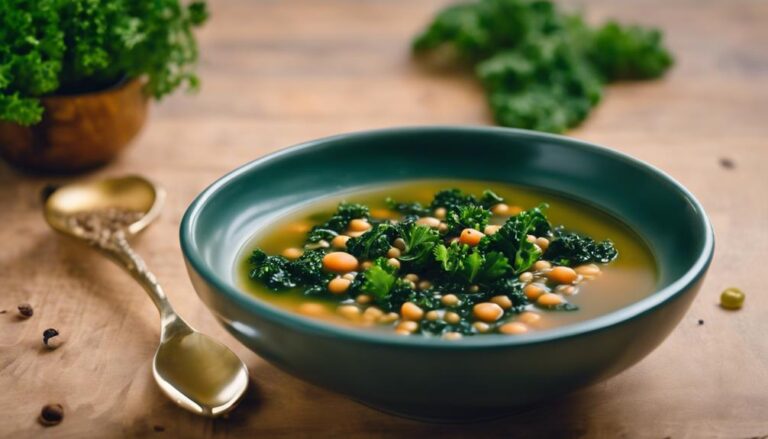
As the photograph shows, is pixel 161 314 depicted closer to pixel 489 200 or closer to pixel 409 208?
pixel 409 208

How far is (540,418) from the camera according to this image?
1953mm

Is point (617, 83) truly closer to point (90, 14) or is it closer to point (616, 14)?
point (616, 14)

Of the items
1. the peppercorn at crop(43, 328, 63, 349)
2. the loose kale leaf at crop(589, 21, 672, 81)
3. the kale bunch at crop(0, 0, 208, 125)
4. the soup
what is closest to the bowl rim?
the soup

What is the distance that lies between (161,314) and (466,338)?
925 mm

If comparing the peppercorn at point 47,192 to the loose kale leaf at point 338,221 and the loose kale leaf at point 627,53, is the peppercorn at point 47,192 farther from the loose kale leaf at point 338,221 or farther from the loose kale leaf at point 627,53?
the loose kale leaf at point 627,53

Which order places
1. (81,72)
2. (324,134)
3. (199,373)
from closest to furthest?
(199,373), (81,72), (324,134)

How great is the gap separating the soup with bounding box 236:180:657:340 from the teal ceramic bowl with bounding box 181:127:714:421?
2.5 inches

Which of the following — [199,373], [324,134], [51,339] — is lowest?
[324,134]

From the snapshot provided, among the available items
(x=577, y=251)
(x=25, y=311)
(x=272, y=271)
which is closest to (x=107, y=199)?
(x=25, y=311)

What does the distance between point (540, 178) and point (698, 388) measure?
0.70 m

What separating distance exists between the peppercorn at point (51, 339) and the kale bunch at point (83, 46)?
2.66ft

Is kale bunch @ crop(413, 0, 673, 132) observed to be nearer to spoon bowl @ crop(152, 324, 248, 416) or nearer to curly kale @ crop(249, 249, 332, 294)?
curly kale @ crop(249, 249, 332, 294)

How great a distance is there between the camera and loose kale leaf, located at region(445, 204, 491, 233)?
224cm

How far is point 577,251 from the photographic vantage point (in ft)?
7.05
